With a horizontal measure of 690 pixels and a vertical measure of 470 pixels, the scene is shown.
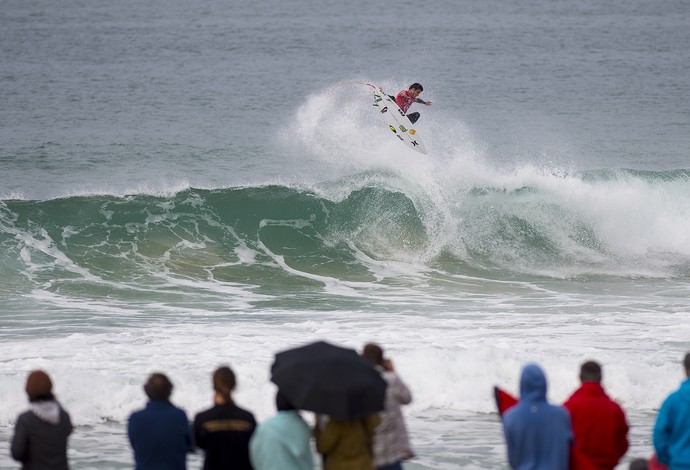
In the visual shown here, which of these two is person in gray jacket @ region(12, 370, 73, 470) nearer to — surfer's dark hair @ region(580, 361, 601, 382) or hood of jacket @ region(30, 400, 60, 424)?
hood of jacket @ region(30, 400, 60, 424)

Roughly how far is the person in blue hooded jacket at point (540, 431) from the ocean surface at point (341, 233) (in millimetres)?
3424

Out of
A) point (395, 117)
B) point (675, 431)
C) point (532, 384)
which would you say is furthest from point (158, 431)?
point (395, 117)

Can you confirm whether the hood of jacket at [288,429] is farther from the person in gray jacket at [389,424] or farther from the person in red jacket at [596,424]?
the person in red jacket at [596,424]

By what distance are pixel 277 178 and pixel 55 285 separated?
40.6 ft

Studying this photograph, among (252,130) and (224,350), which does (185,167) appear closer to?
(252,130)

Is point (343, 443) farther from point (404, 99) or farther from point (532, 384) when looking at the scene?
point (404, 99)

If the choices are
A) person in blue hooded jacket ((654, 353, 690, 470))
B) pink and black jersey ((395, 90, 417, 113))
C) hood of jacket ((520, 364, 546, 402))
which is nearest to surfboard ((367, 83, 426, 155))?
pink and black jersey ((395, 90, 417, 113))

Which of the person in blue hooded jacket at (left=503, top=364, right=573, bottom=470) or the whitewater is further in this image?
the whitewater

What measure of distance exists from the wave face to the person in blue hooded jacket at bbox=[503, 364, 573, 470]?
1309 cm

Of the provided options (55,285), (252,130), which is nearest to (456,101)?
(252,130)

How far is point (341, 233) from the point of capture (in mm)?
23234

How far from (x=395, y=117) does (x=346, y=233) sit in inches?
118

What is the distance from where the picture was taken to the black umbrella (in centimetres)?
612

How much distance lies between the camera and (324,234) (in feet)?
76.1
